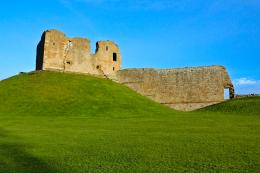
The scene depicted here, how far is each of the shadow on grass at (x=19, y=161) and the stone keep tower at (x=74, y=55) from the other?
38025 millimetres

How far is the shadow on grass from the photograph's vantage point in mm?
10398

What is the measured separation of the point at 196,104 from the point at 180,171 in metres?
43.8

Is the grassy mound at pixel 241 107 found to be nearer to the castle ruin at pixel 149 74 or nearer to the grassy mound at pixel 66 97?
the grassy mound at pixel 66 97

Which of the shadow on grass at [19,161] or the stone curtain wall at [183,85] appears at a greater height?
the stone curtain wall at [183,85]

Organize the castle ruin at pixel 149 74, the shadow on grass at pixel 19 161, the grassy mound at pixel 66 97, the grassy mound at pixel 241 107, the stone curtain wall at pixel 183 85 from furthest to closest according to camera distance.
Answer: the stone curtain wall at pixel 183 85 < the castle ruin at pixel 149 74 < the grassy mound at pixel 241 107 < the grassy mound at pixel 66 97 < the shadow on grass at pixel 19 161

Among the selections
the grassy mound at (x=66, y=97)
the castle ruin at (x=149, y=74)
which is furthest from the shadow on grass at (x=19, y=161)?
the castle ruin at (x=149, y=74)

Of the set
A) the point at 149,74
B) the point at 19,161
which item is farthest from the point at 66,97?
the point at 19,161

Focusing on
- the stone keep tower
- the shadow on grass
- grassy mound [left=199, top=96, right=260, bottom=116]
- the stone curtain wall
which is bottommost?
the shadow on grass

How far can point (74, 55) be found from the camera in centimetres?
5422

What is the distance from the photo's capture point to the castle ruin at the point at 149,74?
171 feet

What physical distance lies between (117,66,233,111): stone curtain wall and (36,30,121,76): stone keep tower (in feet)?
14.8

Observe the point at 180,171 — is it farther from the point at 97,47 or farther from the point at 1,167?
the point at 97,47

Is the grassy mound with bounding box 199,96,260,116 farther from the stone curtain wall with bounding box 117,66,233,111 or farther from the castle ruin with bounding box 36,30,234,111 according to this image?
the castle ruin with bounding box 36,30,234,111

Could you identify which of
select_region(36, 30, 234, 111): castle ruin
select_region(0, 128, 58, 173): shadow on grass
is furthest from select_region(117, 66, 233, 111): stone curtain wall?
select_region(0, 128, 58, 173): shadow on grass
